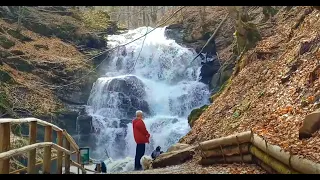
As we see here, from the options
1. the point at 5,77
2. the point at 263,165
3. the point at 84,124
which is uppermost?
the point at 5,77

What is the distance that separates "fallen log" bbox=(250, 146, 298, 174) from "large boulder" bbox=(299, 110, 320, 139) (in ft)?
2.41

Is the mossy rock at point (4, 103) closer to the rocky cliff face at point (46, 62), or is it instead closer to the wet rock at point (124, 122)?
the rocky cliff face at point (46, 62)

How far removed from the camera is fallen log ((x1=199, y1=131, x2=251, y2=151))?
280 inches

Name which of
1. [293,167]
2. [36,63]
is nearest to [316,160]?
[293,167]

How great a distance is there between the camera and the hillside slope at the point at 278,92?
7.26 meters

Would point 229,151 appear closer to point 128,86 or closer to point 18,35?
point 128,86

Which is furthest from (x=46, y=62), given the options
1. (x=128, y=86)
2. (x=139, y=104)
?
(x=139, y=104)

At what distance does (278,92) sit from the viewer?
9.52m

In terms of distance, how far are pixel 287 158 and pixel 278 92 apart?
4461mm

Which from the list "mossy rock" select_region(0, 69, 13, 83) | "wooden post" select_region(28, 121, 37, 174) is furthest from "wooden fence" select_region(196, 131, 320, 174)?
"mossy rock" select_region(0, 69, 13, 83)

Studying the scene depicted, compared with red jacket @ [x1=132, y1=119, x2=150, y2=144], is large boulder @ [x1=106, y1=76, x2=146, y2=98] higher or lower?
higher

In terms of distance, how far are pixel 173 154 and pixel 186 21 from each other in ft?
82.6

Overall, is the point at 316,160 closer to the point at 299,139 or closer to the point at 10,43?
the point at 299,139

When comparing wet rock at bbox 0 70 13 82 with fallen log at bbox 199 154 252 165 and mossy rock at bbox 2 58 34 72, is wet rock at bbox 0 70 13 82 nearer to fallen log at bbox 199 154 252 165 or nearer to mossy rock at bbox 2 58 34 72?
mossy rock at bbox 2 58 34 72
